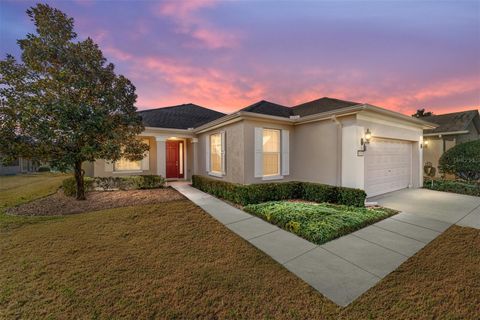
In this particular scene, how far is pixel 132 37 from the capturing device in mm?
7602

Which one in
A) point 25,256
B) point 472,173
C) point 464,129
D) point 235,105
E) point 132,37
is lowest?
point 25,256

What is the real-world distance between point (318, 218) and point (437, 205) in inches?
189

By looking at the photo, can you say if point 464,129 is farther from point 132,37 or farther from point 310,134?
point 132,37

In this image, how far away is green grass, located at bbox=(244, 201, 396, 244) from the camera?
13.2 ft

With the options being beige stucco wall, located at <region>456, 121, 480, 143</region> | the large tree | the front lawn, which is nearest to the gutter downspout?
the front lawn

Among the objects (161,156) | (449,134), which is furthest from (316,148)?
(449,134)

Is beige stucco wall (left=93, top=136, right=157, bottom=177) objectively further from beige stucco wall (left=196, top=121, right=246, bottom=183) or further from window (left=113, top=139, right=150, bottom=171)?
beige stucco wall (left=196, top=121, right=246, bottom=183)

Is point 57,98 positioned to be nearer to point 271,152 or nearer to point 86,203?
point 86,203

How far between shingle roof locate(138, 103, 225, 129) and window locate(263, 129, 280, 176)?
5.80 meters

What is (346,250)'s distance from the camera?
11.5 feet

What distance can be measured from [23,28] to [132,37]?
3.07 m

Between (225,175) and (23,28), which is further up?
(23,28)

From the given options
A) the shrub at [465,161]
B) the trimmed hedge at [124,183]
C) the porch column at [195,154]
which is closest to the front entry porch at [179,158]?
the porch column at [195,154]

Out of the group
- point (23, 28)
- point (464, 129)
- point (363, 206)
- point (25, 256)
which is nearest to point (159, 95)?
point (23, 28)
